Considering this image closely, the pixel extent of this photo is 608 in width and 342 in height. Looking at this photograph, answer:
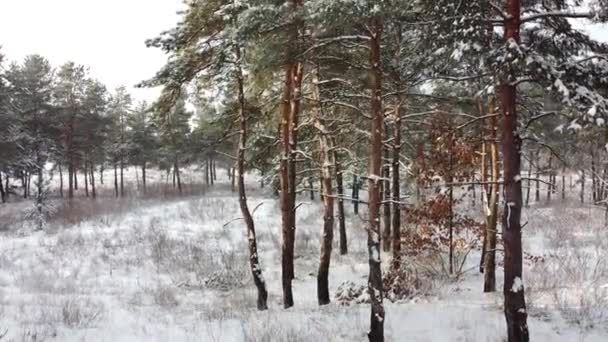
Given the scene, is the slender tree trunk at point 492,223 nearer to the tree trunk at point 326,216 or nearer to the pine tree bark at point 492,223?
the pine tree bark at point 492,223

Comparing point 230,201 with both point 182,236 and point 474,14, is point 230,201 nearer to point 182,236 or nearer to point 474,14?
point 182,236

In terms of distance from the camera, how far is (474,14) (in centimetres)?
602

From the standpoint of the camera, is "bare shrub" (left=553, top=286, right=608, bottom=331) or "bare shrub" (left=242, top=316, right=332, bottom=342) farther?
"bare shrub" (left=553, top=286, right=608, bottom=331)

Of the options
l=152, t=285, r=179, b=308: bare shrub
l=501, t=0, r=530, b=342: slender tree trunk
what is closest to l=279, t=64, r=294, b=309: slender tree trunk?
l=152, t=285, r=179, b=308: bare shrub

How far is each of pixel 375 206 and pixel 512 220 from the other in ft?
6.38

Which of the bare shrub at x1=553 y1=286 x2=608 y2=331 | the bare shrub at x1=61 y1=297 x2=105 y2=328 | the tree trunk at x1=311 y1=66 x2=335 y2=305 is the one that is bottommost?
the bare shrub at x1=61 y1=297 x2=105 y2=328

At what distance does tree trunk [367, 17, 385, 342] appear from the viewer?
6707 millimetres

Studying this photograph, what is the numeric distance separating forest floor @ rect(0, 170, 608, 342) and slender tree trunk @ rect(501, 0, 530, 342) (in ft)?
2.41

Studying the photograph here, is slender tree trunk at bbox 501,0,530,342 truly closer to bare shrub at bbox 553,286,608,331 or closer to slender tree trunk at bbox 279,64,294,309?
bare shrub at bbox 553,286,608,331

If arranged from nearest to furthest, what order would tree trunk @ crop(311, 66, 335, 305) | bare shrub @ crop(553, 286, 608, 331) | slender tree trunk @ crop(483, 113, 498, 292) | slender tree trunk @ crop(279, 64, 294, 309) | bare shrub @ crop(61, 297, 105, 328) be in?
1. bare shrub @ crop(553, 286, 608, 331)
2. bare shrub @ crop(61, 297, 105, 328)
3. slender tree trunk @ crop(279, 64, 294, 309)
4. tree trunk @ crop(311, 66, 335, 305)
5. slender tree trunk @ crop(483, 113, 498, 292)

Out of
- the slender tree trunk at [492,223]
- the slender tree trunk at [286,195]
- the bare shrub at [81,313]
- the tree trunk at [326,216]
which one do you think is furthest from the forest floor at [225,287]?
the slender tree trunk at [286,195]

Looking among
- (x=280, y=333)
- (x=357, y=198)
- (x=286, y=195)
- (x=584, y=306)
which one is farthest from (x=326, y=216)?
(x=584, y=306)

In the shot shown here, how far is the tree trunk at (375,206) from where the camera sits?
6.71 metres

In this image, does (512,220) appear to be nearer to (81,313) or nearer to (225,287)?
(81,313)
